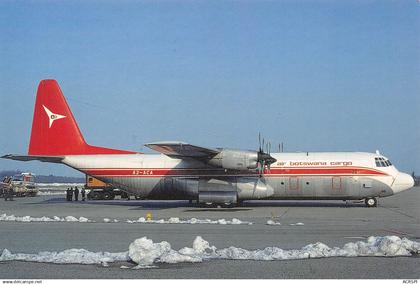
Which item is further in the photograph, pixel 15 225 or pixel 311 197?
pixel 311 197

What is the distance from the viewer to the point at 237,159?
2659 centimetres

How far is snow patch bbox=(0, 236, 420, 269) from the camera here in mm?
9609

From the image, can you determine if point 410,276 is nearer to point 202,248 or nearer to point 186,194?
point 202,248

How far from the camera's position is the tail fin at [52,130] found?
98.6ft

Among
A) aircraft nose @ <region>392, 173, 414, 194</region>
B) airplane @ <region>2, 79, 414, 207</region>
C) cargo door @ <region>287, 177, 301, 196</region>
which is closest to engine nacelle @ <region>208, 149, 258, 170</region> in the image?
airplane @ <region>2, 79, 414, 207</region>

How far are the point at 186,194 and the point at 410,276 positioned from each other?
21.0 meters

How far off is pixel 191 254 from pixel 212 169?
59.3 ft

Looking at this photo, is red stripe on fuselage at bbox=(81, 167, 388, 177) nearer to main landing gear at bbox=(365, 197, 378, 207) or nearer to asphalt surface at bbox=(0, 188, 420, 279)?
main landing gear at bbox=(365, 197, 378, 207)

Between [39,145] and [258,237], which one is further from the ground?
[39,145]

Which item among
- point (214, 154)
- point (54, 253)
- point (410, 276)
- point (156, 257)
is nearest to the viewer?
point (410, 276)

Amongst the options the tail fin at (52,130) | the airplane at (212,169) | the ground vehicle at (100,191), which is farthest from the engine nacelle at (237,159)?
the ground vehicle at (100,191)

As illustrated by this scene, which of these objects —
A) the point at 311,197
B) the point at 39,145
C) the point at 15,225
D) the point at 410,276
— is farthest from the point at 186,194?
the point at 410,276

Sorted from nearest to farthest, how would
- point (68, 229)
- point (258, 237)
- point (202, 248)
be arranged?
point (202, 248) → point (258, 237) → point (68, 229)

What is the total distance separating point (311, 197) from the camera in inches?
1120
